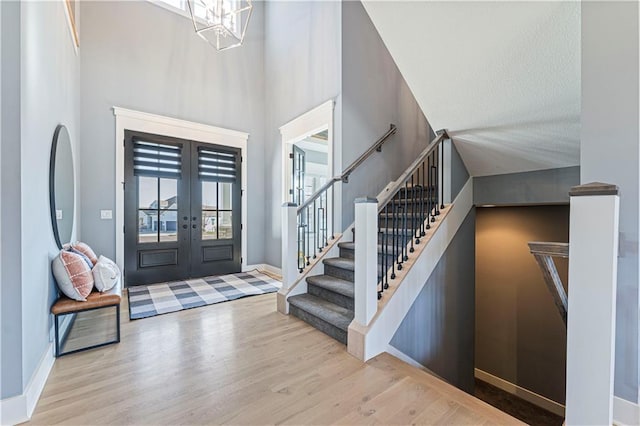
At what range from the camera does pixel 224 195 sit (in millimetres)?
5027

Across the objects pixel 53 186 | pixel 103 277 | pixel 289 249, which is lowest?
pixel 103 277

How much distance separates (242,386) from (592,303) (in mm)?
1921

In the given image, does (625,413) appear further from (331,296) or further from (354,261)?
(331,296)

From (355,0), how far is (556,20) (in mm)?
2812

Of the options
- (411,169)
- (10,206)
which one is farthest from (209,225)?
(411,169)

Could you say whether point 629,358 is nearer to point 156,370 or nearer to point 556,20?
point 556,20

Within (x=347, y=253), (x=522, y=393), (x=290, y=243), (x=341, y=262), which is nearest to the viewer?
(x=290, y=243)

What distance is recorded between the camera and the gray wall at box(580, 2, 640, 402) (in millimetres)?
1499

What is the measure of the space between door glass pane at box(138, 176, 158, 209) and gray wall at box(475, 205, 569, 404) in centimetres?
494

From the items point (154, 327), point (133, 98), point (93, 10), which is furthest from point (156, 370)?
point (93, 10)

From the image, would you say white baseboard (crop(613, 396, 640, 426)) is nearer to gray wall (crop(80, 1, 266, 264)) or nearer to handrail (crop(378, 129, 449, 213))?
handrail (crop(378, 129, 449, 213))

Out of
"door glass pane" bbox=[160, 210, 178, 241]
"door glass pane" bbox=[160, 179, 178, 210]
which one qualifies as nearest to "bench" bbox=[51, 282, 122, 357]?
"door glass pane" bbox=[160, 210, 178, 241]

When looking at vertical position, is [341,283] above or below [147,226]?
below

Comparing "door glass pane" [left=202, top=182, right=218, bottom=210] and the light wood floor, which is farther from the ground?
"door glass pane" [left=202, top=182, right=218, bottom=210]
